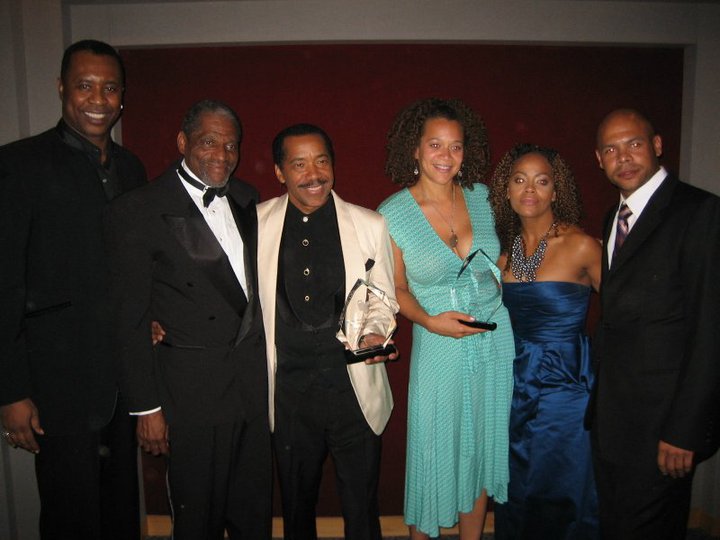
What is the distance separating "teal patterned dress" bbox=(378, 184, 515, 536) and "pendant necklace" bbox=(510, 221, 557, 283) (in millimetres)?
106

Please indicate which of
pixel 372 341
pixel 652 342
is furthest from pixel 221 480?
pixel 652 342

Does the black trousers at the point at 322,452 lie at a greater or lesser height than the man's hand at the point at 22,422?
lesser

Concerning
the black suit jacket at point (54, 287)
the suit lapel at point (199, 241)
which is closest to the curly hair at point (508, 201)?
the suit lapel at point (199, 241)

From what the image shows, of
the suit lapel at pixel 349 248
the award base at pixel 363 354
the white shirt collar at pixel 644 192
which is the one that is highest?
the white shirt collar at pixel 644 192

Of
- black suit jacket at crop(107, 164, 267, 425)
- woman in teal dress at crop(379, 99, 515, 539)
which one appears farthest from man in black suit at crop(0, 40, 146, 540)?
woman in teal dress at crop(379, 99, 515, 539)

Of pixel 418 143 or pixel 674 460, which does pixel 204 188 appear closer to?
pixel 418 143

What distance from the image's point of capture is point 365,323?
1966mm

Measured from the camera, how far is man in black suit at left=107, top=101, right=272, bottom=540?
6.08 feet

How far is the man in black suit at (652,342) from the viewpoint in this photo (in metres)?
1.73

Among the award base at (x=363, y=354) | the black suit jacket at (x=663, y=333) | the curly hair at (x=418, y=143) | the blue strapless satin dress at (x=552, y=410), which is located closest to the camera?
the black suit jacket at (x=663, y=333)

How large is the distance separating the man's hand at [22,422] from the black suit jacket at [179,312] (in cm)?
42

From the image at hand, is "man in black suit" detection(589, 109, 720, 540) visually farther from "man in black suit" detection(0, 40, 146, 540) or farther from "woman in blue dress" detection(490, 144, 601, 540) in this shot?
"man in black suit" detection(0, 40, 146, 540)

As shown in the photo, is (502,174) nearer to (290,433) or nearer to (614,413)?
(614,413)

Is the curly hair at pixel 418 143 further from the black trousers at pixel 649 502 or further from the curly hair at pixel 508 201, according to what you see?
the black trousers at pixel 649 502
